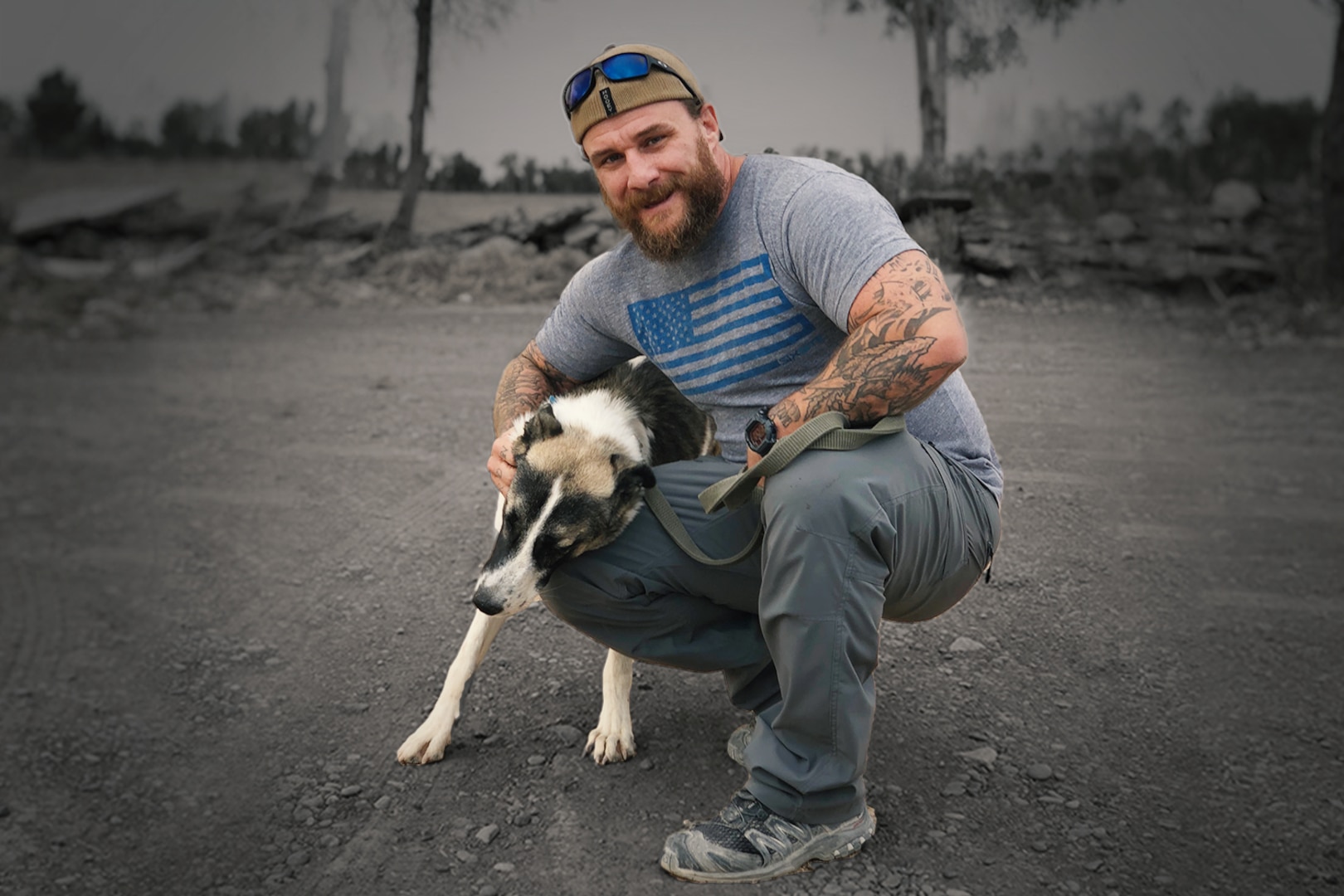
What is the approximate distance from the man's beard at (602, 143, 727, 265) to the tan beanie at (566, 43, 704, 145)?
0.15 m

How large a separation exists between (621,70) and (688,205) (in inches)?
13.4

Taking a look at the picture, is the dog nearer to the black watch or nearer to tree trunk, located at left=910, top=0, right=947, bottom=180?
the black watch

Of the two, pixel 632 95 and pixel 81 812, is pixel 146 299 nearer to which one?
pixel 81 812

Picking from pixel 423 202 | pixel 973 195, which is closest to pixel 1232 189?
pixel 973 195

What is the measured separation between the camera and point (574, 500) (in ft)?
7.55

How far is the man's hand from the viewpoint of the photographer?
2.41 meters

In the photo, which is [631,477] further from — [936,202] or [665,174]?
[936,202]

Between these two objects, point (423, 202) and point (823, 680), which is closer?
point (823, 680)

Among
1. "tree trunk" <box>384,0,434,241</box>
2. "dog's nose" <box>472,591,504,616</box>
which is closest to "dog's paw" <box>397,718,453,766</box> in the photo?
"dog's nose" <box>472,591,504,616</box>

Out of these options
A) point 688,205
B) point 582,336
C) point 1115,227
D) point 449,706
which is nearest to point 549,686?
point 449,706

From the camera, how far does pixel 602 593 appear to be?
2.31m

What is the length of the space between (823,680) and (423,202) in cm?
931

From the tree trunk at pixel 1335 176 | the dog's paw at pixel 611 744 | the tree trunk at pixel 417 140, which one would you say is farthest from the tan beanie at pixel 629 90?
the tree trunk at pixel 417 140

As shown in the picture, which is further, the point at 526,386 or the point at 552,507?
the point at 526,386
